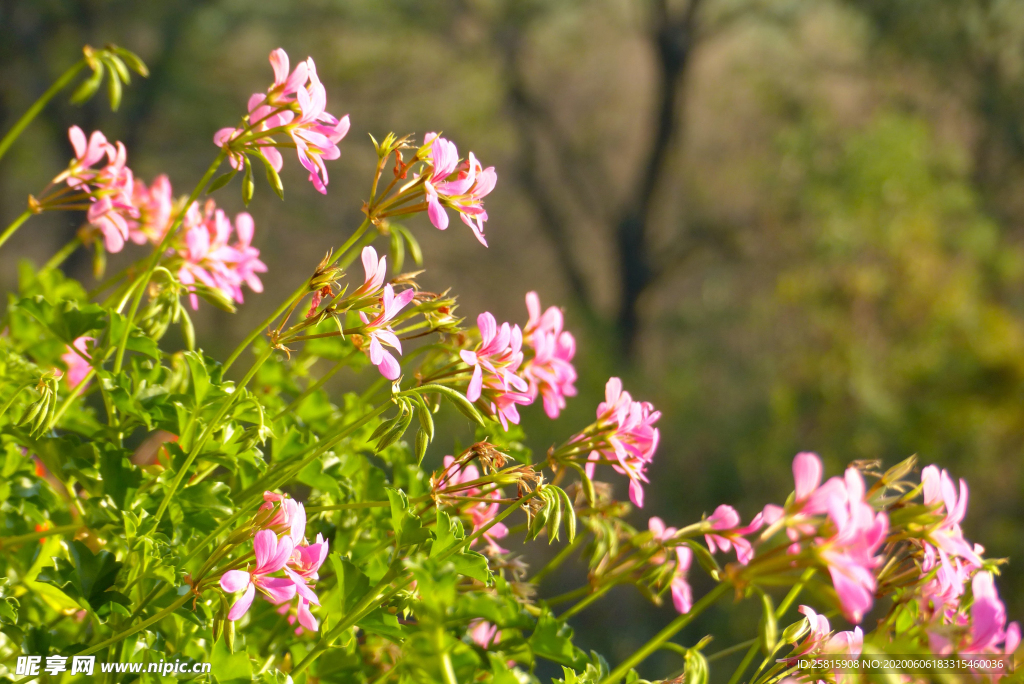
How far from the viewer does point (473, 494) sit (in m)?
0.40

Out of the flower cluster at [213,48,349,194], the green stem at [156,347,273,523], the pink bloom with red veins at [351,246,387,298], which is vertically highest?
the flower cluster at [213,48,349,194]

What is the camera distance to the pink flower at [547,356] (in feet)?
1.37

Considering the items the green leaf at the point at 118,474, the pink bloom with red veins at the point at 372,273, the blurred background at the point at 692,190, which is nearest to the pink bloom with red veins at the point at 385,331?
the pink bloom with red veins at the point at 372,273

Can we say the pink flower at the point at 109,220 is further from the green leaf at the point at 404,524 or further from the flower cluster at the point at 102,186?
the green leaf at the point at 404,524

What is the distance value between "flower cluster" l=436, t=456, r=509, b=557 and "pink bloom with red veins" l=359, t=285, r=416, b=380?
0.05 m

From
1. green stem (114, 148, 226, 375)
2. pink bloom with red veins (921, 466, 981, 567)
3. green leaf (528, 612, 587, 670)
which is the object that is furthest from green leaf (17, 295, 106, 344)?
pink bloom with red veins (921, 466, 981, 567)

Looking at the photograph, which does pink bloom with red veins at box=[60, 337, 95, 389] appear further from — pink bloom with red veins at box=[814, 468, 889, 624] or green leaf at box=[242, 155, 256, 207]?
pink bloom with red veins at box=[814, 468, 889, 624]

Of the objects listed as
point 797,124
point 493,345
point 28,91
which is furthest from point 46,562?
point 28,91

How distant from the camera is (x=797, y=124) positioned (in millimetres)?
2816

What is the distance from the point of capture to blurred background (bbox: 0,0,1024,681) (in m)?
Answer: 2.29

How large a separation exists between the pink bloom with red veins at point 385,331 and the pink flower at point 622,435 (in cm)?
10

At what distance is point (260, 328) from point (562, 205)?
9.92 ft

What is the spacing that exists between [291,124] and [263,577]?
186 millimetres

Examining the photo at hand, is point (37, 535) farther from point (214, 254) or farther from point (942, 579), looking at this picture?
point (942, 579)
